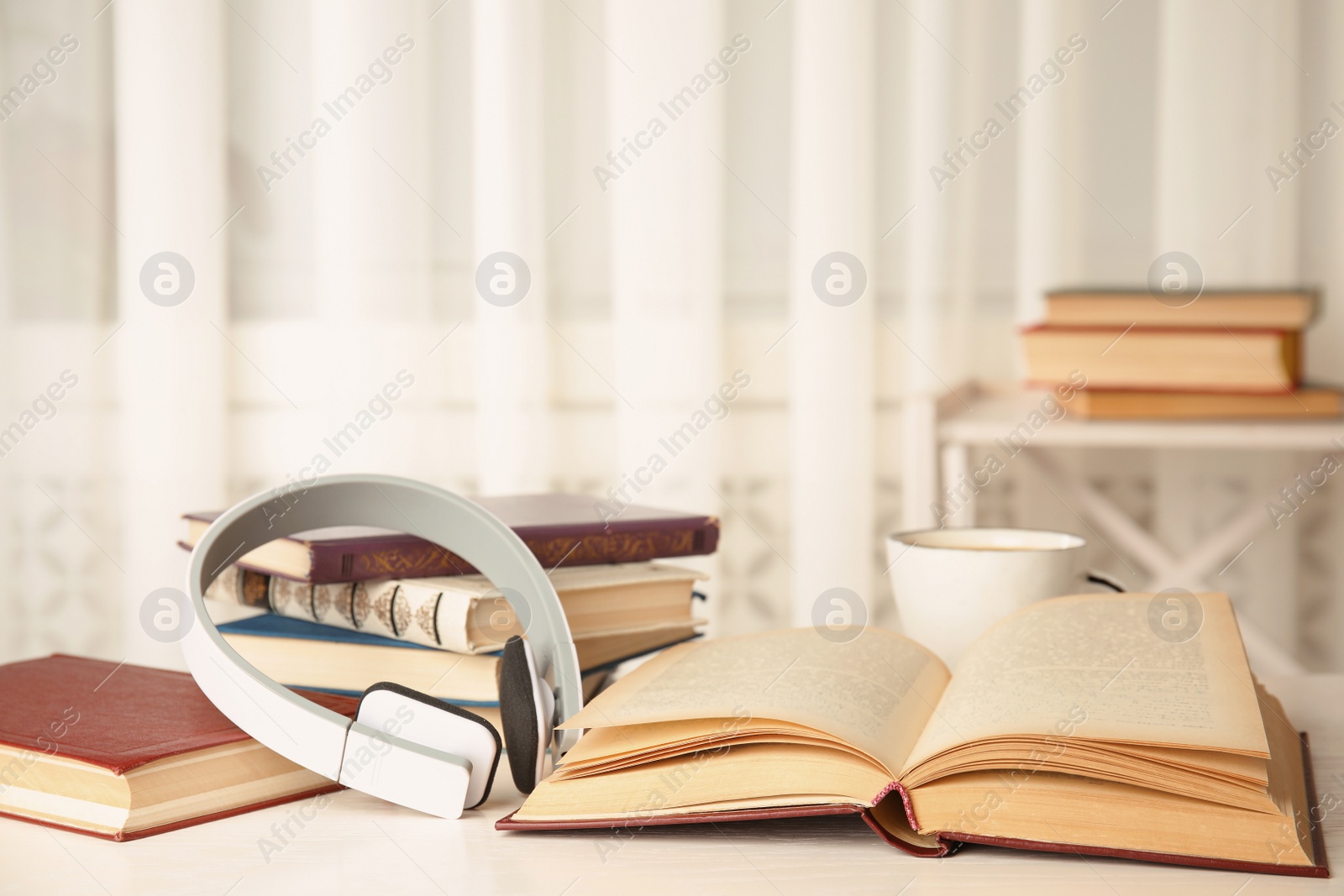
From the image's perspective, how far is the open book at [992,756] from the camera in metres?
0.41

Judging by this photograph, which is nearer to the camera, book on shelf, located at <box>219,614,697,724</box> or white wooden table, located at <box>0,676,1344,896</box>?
white wooden table, located at <box>0,676,1344,896</box>

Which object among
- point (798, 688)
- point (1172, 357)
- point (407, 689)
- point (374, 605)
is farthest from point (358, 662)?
point (1172, 357)

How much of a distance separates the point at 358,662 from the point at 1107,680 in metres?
0.38

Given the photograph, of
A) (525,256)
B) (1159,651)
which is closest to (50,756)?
(1159,651)

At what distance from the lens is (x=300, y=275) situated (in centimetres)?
151

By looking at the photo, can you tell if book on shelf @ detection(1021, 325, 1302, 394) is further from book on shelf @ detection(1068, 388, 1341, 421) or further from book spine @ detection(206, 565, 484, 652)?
book spine @ detection(206, 565, 484, 652)

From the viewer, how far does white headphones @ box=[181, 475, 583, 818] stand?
0.47 meters

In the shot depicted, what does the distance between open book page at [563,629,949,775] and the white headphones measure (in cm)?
3

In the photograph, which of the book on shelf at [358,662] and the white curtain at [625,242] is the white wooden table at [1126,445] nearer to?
the white curtain at [625,242]

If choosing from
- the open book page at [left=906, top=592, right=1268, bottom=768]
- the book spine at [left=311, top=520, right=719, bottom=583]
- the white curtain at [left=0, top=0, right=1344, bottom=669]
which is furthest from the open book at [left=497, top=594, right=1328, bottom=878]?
the white curtain at [left=0, top=0, right=1344, bottom=669]

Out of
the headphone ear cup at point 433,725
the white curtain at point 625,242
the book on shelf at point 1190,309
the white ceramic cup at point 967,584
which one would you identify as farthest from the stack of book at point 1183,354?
the headphone ear cup at point 433,725

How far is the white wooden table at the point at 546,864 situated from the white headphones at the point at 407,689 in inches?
1.0

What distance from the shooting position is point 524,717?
1.65ft

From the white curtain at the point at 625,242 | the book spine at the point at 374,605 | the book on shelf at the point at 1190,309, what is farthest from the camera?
the white curtain at the point at 625,242
